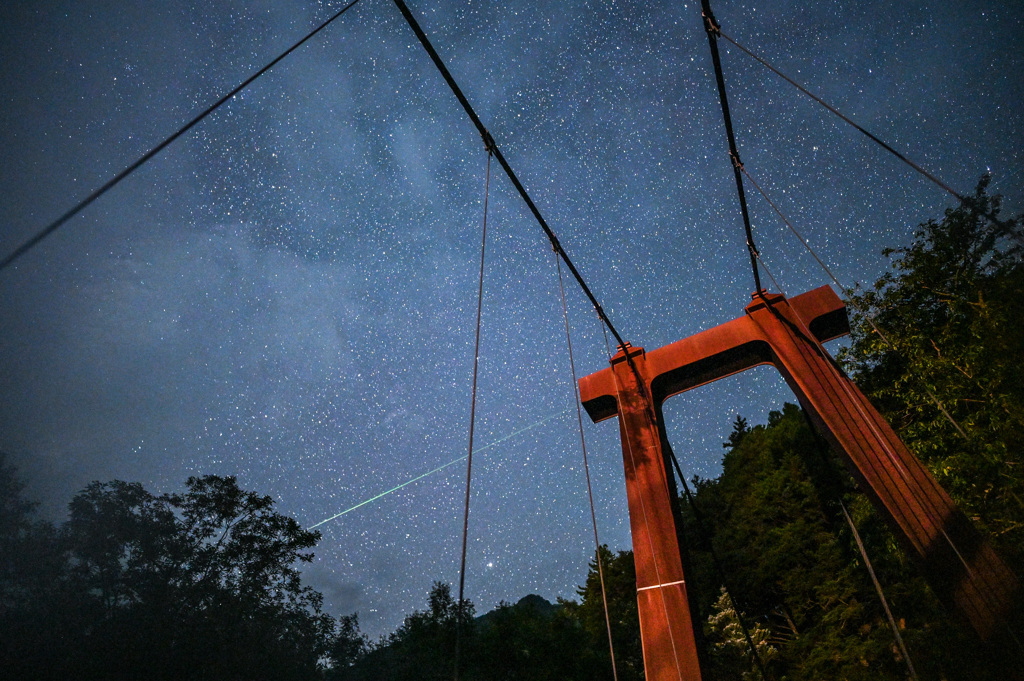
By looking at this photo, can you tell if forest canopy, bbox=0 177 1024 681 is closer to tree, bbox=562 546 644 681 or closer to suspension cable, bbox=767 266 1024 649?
tree, bbox=562 546 644 681

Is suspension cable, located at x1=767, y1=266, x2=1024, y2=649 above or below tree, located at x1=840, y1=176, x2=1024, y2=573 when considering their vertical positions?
below

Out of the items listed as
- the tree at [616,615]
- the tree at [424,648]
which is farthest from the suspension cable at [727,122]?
the tree at [424,648]

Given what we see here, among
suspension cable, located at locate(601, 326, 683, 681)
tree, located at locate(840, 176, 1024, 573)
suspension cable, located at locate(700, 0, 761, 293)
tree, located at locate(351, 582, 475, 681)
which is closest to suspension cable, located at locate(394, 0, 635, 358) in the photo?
suspension cable, located at locate(601, 326, 683, 681)

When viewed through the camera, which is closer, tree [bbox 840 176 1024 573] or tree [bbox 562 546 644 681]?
tree [bbox 840 176 1024 573]

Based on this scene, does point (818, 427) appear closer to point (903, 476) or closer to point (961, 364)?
point (903, 476)

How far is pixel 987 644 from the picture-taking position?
369 cm

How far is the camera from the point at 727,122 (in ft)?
16.8

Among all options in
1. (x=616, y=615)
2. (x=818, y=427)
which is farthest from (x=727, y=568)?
(x=818, y=427)

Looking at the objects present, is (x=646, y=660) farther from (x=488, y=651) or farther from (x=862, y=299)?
(x=488, y=651)

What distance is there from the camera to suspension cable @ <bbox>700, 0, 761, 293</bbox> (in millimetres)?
4223

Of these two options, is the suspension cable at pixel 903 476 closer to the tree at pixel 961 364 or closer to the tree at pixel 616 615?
the tree at pixel 961 364

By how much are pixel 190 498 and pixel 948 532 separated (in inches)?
928

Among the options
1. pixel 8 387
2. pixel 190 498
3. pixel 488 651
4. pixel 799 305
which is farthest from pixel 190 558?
pixel 8 387

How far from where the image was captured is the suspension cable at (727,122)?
4.22 metres
